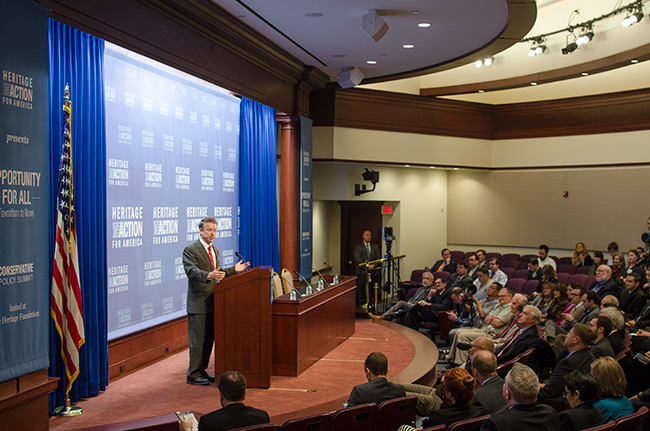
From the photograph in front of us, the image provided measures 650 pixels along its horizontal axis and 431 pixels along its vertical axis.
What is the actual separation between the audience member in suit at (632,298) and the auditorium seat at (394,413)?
4981 mm

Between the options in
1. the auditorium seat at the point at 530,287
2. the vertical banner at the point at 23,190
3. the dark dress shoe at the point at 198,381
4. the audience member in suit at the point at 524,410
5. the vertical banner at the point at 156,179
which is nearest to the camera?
the audience member in suit at the point at 524,410

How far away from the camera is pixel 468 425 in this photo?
319cm

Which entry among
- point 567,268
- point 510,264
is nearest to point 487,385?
point 567,268

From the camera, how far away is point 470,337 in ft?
23.3

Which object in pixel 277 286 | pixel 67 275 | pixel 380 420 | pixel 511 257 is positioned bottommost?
pixel 380 420

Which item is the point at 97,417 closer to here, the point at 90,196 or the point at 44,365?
the point at 44,365

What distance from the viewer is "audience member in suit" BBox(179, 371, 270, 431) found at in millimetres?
3148

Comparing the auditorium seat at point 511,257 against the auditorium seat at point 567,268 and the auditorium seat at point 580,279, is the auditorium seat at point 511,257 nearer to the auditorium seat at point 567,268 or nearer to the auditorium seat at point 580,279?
the auditorium seat at point 567,268

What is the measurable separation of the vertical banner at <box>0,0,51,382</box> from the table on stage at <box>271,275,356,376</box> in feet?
7.80

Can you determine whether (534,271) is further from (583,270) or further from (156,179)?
(156,179)

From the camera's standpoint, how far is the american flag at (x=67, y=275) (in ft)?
15.3

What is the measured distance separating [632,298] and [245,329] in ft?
16.3

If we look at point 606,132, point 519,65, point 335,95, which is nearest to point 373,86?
point 335,95

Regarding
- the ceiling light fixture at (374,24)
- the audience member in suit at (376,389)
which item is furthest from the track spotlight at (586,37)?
the audience member in suit at (376,389)
